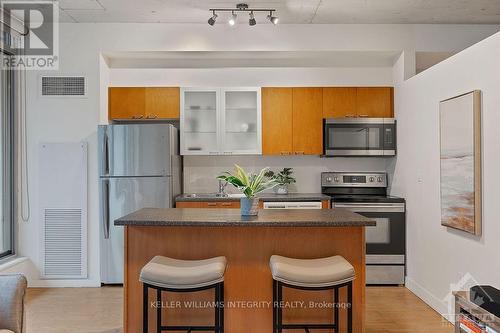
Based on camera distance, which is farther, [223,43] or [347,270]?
[223,43]

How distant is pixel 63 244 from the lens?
4.61 meters

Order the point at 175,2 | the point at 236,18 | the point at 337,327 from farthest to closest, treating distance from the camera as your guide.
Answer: the point at 236,18 < the point at 175,2 < the point at 337,327

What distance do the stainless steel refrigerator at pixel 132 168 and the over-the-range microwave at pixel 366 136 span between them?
1975mm

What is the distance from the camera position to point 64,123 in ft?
15.3

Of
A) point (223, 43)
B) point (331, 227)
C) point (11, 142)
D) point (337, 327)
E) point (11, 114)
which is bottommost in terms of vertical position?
point (337, 327)

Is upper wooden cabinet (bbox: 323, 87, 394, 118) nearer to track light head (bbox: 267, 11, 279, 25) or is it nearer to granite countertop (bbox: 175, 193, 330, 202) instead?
granite countertop (bbox: 175, 193, 330, 202)

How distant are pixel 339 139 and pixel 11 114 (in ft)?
12.4

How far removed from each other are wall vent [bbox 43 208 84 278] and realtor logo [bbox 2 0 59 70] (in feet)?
5.59

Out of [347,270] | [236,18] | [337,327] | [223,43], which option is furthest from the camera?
[223,43]

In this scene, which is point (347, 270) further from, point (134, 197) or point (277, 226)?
point (134, 197)

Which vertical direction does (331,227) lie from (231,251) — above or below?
above

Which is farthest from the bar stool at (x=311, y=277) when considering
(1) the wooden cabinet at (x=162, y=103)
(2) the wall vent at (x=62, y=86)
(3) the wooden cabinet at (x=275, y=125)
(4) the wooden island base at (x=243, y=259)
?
(2) the wall vent at (x=62, y=86)

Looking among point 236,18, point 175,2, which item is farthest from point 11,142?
point 236,18

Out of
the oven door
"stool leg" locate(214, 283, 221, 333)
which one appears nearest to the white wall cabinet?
the oven door
